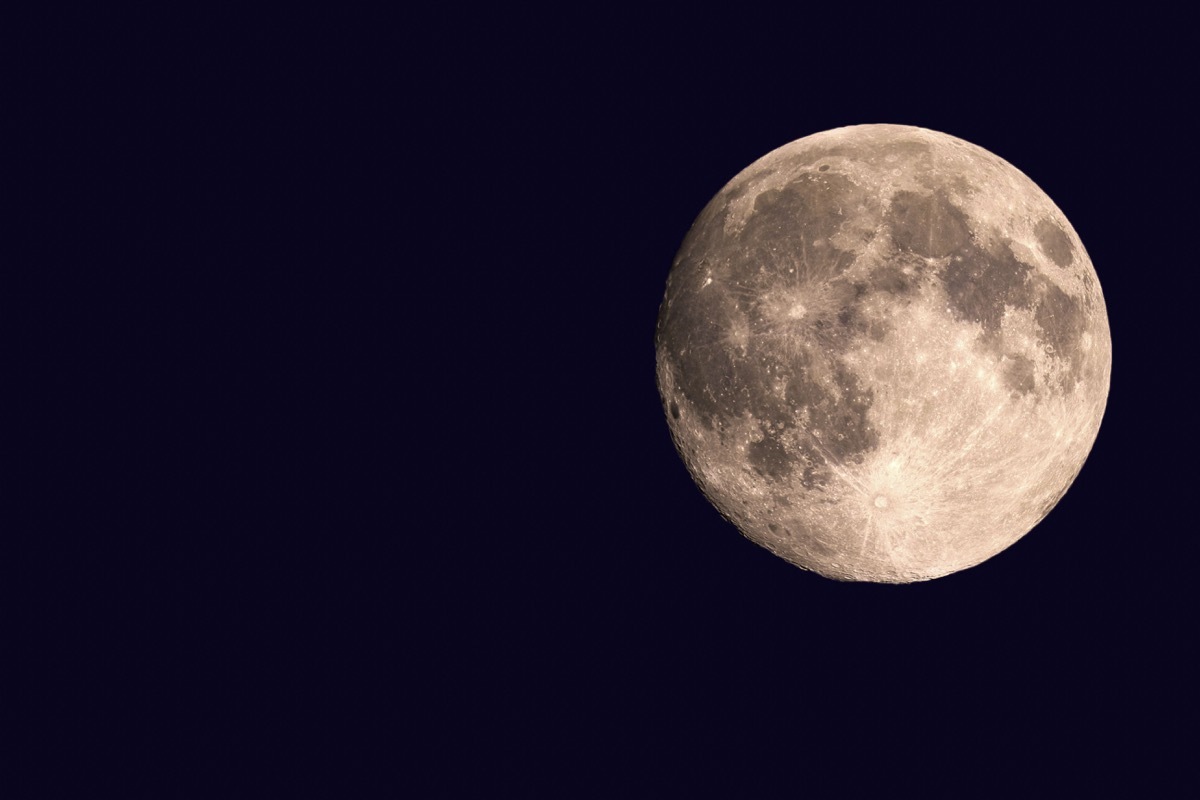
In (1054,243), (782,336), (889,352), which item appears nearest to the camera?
(889,352)

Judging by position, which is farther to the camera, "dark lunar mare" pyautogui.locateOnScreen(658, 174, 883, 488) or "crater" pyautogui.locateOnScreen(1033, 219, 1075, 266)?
"crater" pyautogui.locateOnScreen(1033, 219, 1075, 266)

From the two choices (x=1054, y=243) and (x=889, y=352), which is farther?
(x=1054, y=243)

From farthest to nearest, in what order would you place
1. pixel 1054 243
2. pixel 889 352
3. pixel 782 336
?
pixel 1054 243
pixel 782 336
pixel 889 352

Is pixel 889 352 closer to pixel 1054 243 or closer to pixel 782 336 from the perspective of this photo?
pixel 782 336

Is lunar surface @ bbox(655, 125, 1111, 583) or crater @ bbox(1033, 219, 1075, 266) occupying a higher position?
crater @ bbox(1033, 219, 1075, 266)

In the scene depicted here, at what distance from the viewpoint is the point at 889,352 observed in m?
4.71

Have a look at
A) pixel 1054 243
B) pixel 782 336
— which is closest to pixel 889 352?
pixel 782 336

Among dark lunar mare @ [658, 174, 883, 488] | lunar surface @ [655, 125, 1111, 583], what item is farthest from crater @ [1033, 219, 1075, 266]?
dark lunar mare @ [658, 174, 883, 488]

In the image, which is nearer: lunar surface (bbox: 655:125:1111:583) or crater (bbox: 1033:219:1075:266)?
lunar surface (bbox: 655:125:1111:583)

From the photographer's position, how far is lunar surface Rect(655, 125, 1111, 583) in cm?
475

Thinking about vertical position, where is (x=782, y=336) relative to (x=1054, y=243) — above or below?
below

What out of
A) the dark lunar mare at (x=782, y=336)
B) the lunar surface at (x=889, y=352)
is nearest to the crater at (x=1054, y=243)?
the lunar surface at (x=889, y=352)

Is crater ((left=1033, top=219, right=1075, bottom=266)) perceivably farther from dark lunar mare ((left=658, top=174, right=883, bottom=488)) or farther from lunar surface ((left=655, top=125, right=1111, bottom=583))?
dark lunar mare ((left=658, top=174, right=883, bottom=488))

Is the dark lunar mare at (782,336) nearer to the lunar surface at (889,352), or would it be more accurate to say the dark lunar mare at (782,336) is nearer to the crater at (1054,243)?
the lunar surface at (889,352)
